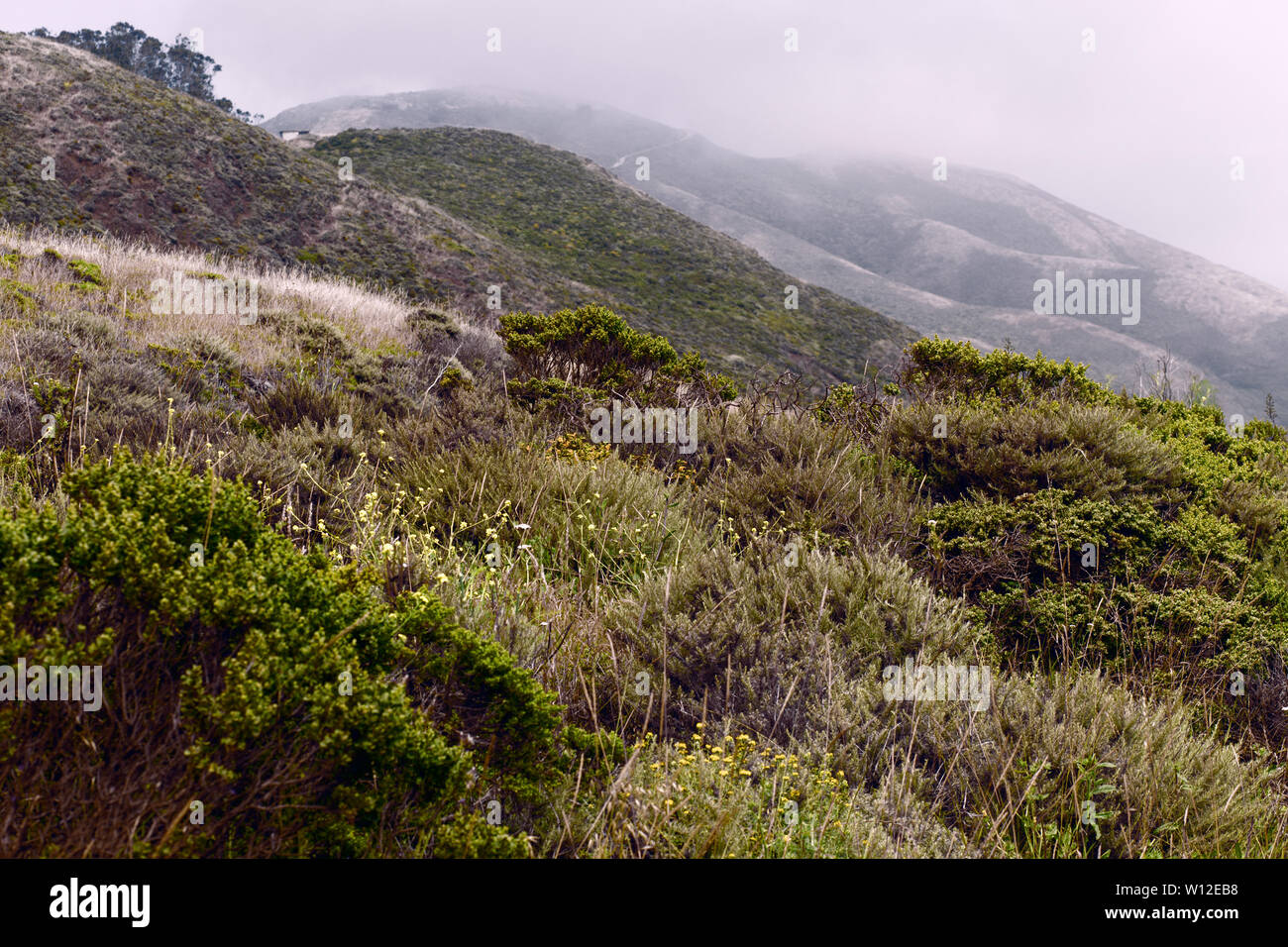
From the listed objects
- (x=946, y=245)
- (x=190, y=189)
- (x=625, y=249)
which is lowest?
(x=190, y=189)

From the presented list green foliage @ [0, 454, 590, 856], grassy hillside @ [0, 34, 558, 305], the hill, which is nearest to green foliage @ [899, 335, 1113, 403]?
green foliage @ [0, 454, 590, 856]

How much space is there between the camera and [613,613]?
3.33m

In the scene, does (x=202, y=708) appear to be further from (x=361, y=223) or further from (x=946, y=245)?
(x=946, y=245)

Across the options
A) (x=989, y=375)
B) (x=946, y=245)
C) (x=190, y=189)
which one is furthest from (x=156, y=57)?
(x=946, y=245)

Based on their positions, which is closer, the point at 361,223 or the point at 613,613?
the point at 613,613

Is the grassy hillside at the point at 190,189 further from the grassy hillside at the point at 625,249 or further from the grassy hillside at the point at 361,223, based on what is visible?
the grassy hillside at the point at 625,249

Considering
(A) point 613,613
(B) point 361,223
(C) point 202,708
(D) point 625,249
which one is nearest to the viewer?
(C) point 202,708

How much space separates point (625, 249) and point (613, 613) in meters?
36.3

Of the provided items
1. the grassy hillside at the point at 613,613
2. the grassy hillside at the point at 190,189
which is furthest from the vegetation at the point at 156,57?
the grassy hillside at the point at 613,613

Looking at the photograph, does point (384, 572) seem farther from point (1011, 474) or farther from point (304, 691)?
point (1011, 474)

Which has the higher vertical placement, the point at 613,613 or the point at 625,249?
the point at 625,249

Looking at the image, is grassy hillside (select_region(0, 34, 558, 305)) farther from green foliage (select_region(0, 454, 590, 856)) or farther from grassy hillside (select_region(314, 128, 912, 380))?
green foliage (select_region(0, 454, 590, 856))

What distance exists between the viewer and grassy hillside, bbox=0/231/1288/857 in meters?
1.50
